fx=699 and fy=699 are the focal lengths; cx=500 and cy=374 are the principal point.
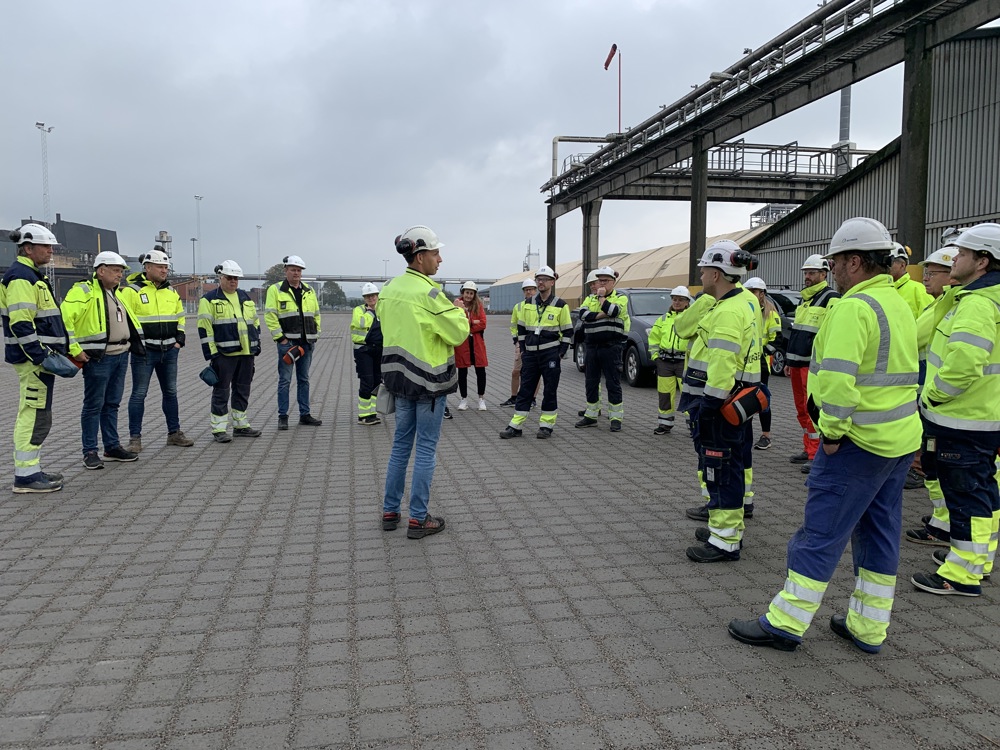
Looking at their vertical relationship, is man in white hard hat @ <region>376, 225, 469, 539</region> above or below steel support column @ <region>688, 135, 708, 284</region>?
below

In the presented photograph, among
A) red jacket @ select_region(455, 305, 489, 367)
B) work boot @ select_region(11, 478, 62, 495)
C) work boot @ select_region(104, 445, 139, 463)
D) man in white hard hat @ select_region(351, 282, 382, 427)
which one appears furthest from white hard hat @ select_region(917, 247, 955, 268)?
work boot @ select_region(104, 445, 139, 463)

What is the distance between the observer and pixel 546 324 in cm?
856

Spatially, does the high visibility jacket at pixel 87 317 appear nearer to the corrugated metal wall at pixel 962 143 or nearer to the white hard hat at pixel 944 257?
the white hard hat at pixel 944 257

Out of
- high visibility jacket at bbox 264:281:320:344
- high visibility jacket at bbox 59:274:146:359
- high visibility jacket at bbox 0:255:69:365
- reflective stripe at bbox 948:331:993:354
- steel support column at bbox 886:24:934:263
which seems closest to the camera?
reflective stripe at bbox 948:331:993:354

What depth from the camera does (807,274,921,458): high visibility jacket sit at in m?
3.06

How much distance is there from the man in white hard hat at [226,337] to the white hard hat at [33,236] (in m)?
2.02

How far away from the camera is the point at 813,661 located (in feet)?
10.7

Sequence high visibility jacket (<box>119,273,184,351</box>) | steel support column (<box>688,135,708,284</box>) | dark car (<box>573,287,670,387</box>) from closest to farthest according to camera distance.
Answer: high visibility jacket (<box>119,273,184,351</box>)
dark car (<box>573,287,670,387</box>)
steel support column (<box>688,135,708,284</box>)

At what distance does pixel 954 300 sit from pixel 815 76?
44.1ft

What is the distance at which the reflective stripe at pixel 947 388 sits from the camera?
3951mm

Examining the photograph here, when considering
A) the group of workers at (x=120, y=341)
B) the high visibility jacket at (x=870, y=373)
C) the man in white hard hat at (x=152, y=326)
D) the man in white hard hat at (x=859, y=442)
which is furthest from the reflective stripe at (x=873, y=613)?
the man in white hard hat at (x=152, y=326)

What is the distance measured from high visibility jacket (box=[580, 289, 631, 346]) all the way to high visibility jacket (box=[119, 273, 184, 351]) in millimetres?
4795

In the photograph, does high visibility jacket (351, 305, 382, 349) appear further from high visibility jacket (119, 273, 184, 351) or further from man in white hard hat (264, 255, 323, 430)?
high visibility jacket (119, 273, 184, 351)

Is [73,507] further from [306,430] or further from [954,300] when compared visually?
[954,300]
